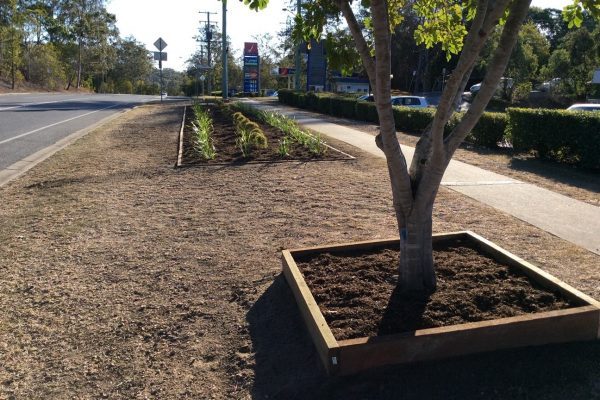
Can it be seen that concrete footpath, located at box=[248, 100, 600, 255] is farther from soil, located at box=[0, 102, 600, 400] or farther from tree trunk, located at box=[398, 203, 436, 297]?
tree trunk, located at box=[398, 203, 436, 297]

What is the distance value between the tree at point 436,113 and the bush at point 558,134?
6.27 meters

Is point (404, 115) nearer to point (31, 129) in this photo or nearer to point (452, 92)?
point (31, 129)

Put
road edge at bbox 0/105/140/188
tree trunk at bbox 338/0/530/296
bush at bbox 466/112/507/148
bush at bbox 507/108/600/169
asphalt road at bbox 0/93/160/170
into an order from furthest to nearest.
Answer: bush at bbox 466/112/507/148, asphalt road at bbox 0/93/160/170, bush at bbox 507/108/600/169, road edge at bbox 0/105/140/188, tree trunk at bbox 338/0/530/296

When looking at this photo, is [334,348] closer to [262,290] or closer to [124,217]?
[262,290]

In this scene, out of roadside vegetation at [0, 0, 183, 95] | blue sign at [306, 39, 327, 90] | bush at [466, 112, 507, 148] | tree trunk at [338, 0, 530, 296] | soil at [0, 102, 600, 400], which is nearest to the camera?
soil at [0, 102, 600, 400]

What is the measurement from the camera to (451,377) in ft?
9.66

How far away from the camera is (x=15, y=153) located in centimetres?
1164

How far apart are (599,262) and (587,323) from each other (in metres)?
1.65

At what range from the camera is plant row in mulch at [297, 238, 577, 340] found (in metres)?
3.30

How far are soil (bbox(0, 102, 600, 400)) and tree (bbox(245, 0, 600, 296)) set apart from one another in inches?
33.0

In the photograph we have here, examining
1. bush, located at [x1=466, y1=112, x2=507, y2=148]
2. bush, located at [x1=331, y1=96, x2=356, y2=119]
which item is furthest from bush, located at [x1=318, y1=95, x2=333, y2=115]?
bush, located at [x1=466, y1=112, x2=507, y2=148]

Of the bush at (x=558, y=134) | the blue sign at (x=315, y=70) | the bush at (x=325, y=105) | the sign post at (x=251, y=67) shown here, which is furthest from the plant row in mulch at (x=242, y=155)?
the sign post at (x=251, y=67)

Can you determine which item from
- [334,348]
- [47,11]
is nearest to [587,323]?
[334,348]

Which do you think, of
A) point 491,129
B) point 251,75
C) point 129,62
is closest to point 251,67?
point 251,75
